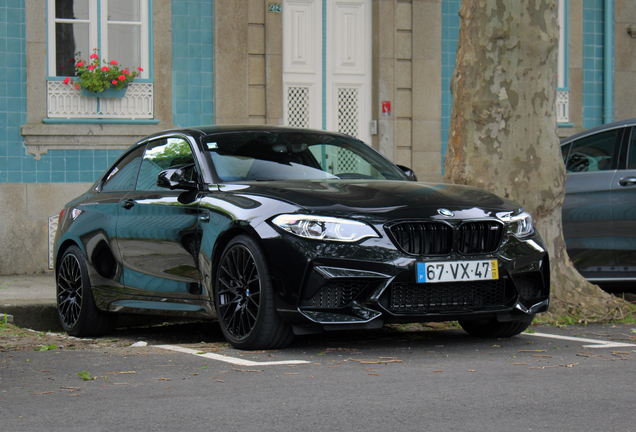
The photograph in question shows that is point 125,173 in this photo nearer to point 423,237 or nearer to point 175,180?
point 175,180

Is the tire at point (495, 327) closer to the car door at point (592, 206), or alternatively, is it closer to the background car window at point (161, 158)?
the background car window at point (161, 158)

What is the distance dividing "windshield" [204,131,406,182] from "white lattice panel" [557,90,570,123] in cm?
863

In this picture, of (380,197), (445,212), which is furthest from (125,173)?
(445,212)

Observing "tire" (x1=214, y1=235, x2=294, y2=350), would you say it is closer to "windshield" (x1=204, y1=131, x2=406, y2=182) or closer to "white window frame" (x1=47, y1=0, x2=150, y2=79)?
"windshield" (x1=204, y1=131, x2=406, y2=182)

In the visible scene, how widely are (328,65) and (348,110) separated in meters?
0.74

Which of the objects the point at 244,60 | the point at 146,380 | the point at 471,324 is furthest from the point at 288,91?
the point at 146,380

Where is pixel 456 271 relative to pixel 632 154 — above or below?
below

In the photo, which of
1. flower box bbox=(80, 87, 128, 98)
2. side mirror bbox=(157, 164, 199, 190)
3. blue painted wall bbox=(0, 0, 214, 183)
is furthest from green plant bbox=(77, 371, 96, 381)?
flower box bbox=(80, 87, 128, 98)

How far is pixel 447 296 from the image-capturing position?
5.64 meters

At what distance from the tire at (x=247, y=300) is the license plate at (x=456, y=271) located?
2.92ft

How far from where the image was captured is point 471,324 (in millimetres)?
6633

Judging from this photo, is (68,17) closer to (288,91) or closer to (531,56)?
(288,91)

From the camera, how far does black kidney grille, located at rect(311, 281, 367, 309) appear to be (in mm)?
5457

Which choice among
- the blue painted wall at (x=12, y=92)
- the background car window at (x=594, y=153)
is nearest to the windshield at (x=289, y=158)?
the background car window at (x=594, y=153)
